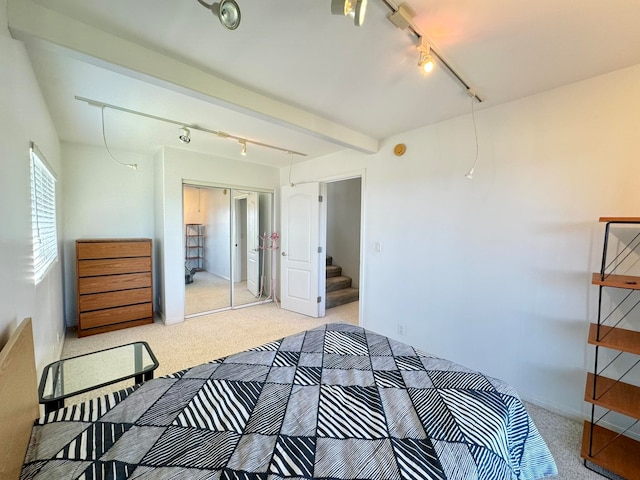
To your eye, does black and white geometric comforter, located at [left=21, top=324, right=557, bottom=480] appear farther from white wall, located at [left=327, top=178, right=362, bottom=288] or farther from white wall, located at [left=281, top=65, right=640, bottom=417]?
white wall, located at [left=327, top=178, right=362, bottom=288]

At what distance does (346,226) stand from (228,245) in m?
2.41

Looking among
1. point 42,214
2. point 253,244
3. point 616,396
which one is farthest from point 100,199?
point 616,396

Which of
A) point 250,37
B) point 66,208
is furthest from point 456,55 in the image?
point 66,208

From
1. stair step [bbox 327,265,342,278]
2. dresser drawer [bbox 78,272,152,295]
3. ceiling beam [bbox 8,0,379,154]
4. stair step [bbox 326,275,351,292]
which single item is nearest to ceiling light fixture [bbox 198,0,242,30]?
ceiling beam [bbox 8,0,379,154]

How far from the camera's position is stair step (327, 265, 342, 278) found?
209 inches

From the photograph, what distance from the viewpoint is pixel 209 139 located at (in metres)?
3.22

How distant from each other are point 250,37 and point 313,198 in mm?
2637

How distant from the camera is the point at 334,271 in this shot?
211 inches

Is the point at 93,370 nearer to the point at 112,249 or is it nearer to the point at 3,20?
the point at 3,20

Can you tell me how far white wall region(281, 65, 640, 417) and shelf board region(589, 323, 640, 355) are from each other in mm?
202

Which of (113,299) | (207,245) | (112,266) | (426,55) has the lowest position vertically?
(113,299)

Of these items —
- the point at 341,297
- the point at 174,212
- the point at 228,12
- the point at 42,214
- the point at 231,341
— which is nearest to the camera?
the point at 228,12

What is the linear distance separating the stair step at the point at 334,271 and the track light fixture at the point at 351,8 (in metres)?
4.51

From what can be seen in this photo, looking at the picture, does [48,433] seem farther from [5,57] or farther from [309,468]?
[5,57]
